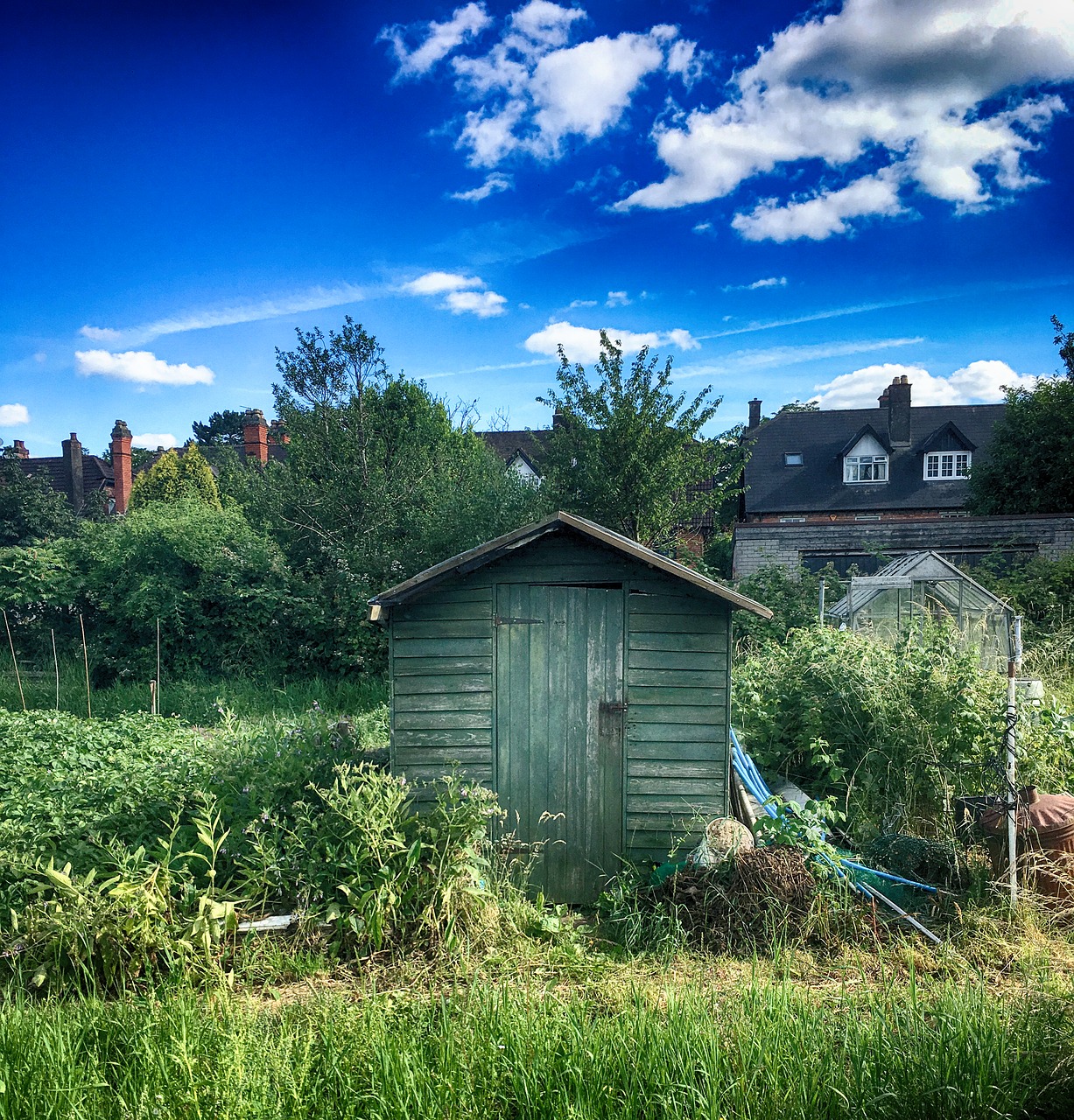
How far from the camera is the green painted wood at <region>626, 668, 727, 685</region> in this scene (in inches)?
239

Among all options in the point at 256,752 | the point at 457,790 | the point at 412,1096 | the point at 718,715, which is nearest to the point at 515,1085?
the point at 412,1096

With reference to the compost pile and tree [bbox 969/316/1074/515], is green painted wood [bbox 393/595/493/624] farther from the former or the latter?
tree [bbox 969/316/1074/515]

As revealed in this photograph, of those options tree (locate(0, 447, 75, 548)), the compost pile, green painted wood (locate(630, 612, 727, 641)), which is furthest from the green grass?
tree (locate(0, 447, 75, 548))

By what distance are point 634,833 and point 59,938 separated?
13.0ft

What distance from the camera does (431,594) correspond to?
20.0ft

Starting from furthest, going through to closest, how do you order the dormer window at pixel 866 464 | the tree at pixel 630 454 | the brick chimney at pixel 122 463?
the brick chimney at pixel 122 463 < the dormer window at pixel 866 464 < the tree at pixel 630 454

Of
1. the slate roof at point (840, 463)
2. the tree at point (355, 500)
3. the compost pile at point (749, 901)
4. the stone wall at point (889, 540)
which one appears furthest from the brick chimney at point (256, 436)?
the compost pile at point (749, 901)

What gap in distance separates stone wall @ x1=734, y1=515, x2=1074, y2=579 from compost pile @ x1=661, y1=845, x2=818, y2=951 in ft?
41.9

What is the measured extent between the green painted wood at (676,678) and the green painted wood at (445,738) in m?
1.24

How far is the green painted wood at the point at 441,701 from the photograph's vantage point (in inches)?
240

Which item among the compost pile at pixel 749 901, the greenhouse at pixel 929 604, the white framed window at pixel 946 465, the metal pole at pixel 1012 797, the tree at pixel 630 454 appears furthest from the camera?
the white framed window at pixel 946 465

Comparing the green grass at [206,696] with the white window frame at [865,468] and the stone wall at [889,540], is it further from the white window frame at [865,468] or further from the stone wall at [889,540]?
the white window frame at [865,468]

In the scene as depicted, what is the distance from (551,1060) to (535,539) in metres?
3.49

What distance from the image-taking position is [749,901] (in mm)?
5230
